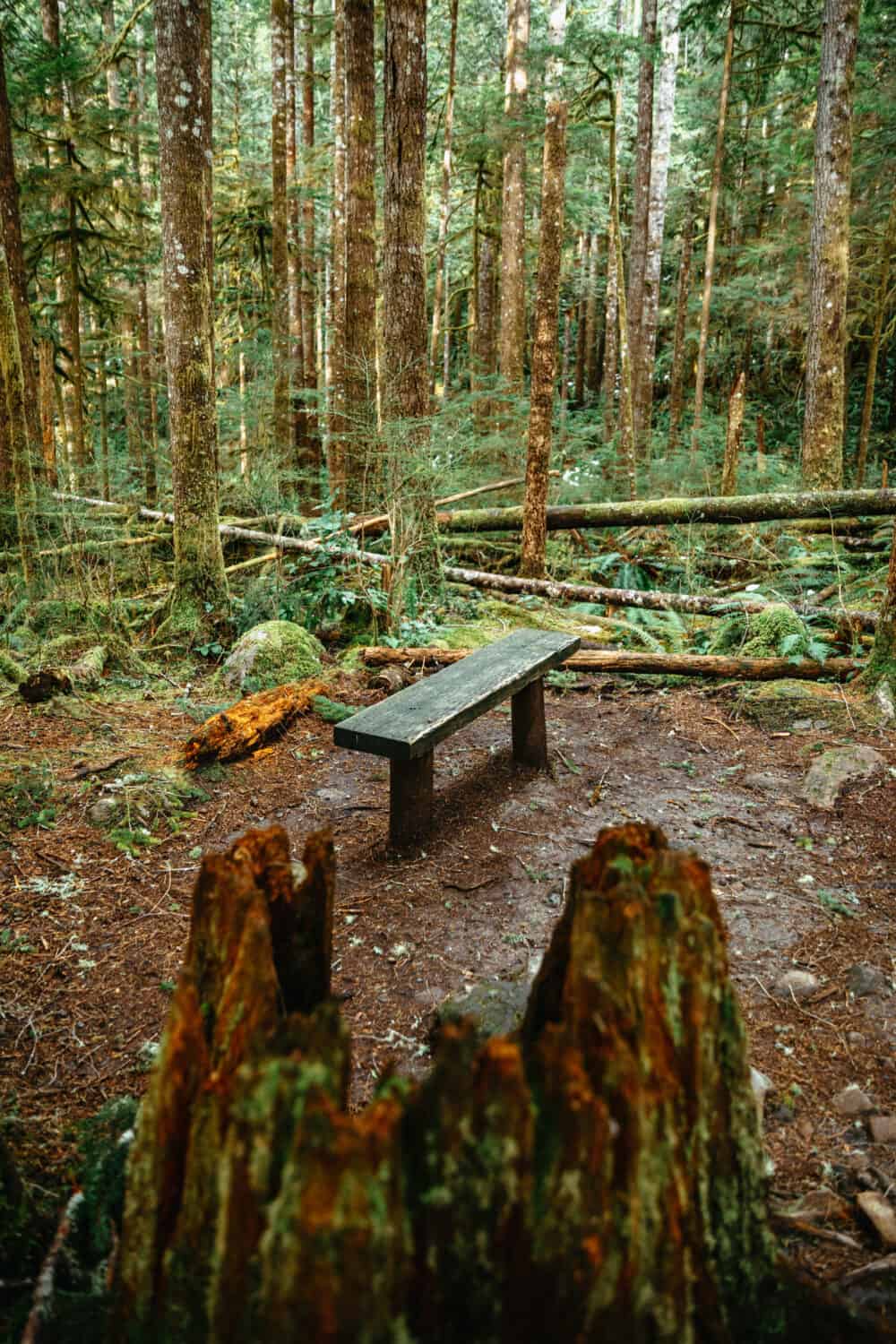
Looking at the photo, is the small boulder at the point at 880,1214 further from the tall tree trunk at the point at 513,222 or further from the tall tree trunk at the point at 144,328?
the tall tree trunk at the point at 513,222

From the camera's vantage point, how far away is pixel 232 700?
5.93m

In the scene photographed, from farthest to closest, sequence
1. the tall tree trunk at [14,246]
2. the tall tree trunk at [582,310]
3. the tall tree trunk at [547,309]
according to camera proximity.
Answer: the tall tree trunk at [582,310] → the tall tree trunk at [14,246] → the tall tree trunk at [547,309]

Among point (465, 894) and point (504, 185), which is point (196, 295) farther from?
point (504, 185)

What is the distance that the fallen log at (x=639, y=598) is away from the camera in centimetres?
673

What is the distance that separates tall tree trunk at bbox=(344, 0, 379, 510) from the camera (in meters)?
8.80

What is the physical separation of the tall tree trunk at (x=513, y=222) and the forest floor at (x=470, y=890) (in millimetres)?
10169

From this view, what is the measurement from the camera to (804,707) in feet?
17.8

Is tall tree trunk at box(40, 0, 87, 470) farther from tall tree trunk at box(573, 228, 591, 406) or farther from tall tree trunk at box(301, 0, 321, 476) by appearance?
tall tree trunk at box(573, 228, 591, 406)

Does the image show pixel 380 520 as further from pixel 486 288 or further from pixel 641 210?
pixel 486 288

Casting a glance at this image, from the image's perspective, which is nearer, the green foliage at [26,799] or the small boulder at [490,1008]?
the small boulder at [490,1008]

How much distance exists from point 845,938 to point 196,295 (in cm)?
664

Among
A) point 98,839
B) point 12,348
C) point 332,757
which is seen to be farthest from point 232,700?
point 12,348

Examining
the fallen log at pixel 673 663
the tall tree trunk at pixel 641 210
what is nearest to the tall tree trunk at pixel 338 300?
the fallen log at pixel 673 663

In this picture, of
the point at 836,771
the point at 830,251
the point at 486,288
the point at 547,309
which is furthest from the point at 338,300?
the point at 836,771
